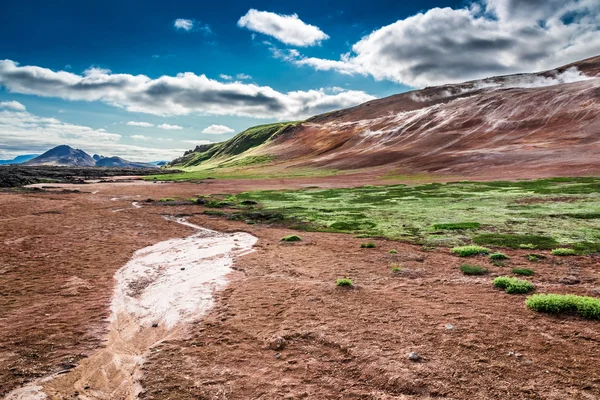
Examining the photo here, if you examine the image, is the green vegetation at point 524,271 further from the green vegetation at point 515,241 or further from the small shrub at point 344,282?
the small shrub at point 344,282

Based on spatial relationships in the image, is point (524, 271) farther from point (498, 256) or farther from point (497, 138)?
point (497, 138)

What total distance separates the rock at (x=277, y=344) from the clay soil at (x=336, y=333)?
84 millimetres

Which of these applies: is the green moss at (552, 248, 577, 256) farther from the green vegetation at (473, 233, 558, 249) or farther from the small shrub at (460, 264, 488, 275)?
the small shrub at (460, 264, 488, 275)

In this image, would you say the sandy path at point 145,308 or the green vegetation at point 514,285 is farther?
the green vegetation at point 514,285

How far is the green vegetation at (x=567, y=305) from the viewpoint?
11.9m

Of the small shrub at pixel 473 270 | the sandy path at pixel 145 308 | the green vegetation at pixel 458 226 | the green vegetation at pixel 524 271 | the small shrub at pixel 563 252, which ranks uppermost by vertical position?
the green vegetation at pixel 458 226

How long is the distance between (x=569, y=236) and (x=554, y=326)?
17.4 metres

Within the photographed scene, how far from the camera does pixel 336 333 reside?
468 inches

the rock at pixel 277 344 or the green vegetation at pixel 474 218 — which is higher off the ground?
the green vegetation at pixel 474 218

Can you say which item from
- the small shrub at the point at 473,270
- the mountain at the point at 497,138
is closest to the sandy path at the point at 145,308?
the small shrub at the point at 473,270

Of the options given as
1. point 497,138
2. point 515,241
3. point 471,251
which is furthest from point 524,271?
point 497,138

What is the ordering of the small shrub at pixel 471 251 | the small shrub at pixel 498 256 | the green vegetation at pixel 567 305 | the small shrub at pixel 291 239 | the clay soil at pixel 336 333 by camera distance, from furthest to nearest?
the small shrub at pixel 291 239 → the small shrub at pixel 471 251 → the small shrub at pixel 498 256 → the green vegetation at pixel 567 305 → the clay soil at pixel 336 333

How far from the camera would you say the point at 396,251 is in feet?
76.2

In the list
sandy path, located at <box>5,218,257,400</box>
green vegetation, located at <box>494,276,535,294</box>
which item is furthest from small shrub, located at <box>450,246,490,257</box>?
sandy path, located at <box>5,218,257,400</box>
